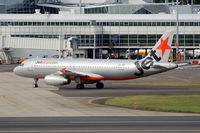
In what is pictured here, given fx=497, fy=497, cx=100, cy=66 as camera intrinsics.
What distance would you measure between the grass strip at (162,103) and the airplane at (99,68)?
10.4 metres

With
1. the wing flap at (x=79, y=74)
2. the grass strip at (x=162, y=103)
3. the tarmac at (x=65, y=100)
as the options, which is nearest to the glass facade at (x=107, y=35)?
the tarmac at (x=65, y=100)

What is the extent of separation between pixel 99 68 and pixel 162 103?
60.9ft

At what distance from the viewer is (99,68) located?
6625 cm

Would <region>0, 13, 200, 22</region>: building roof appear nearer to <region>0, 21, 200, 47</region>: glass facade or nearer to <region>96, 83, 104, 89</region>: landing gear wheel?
<region>0, 21, 200, 47</region>: glass facade

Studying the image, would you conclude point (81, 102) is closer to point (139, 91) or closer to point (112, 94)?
point (112, 94)

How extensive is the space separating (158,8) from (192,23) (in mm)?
23761

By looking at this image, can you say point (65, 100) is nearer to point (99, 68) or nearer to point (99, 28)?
point (99, 68)

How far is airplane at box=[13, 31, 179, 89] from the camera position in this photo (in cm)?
6444

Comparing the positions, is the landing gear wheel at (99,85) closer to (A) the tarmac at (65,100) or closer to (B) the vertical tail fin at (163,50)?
(A) the tarmac at (65,100)

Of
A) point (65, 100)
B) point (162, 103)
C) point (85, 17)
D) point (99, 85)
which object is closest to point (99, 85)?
point (99, 85)

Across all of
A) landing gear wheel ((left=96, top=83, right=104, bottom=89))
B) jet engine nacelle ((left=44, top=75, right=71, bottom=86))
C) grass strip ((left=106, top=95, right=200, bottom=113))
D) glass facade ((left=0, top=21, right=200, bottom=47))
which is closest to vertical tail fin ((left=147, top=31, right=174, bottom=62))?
landing gear wheel ((left=96, top=83, right=104, bottom=89))

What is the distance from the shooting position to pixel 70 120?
38281 millimetres

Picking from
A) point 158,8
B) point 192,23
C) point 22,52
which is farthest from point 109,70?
point 158,8

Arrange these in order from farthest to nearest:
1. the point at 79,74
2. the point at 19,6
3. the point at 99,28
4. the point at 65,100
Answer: the point at 19,6, the point at 99,28, the point at 79,74, the point at 65,100
